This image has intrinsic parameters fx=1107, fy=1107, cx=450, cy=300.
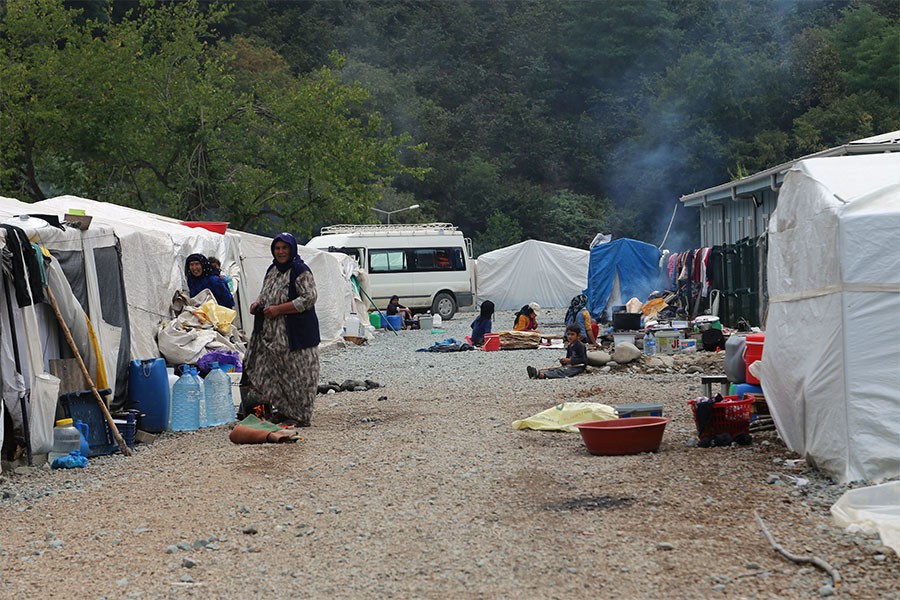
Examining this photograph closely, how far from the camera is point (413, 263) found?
29.8 m

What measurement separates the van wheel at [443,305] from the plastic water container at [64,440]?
71.0ft

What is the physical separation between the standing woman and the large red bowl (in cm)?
282

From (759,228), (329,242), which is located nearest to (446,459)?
(759,228)

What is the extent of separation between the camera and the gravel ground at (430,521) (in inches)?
187

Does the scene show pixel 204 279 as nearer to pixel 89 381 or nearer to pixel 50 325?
pixel 50 325

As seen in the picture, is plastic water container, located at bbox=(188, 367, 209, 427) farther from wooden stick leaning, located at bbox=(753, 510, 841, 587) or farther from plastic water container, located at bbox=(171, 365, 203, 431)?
wooden stick leaning, located at bbox=(753, 510, 841, 587)

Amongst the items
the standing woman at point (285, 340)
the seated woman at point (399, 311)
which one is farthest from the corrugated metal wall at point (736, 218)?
the standing woman at point (285, 340)

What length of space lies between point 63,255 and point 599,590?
682 cm

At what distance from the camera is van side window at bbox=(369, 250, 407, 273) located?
97.2 feet

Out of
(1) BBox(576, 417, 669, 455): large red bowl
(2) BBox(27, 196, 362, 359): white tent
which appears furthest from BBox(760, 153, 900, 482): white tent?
(2) BBox(27, 196, 362, 359): white tent

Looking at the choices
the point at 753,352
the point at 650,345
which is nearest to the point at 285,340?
the point at 753,352

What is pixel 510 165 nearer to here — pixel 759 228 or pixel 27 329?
pixel 759 228

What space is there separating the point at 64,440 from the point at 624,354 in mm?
8252

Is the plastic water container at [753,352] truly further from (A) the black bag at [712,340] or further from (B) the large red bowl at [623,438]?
(A) the black bag at [712,340]
